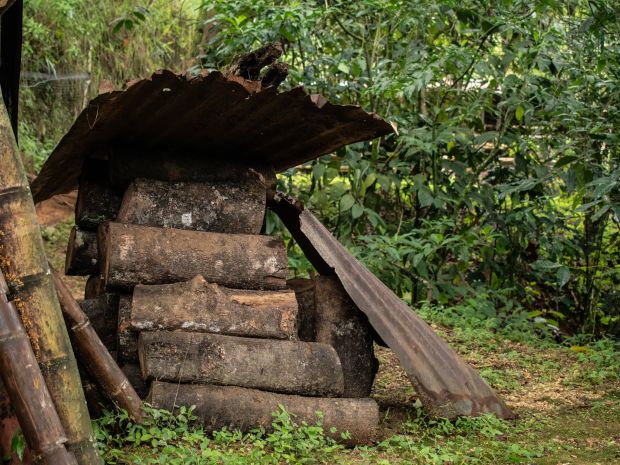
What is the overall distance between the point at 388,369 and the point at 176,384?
249 centimetres

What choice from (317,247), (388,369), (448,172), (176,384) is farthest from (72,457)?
(448,172)

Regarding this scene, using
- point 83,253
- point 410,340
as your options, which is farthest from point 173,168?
point 410,340

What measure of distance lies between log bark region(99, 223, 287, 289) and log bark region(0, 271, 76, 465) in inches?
62.4

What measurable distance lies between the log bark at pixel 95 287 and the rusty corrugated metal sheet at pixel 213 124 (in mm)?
721

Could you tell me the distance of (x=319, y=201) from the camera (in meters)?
8.79

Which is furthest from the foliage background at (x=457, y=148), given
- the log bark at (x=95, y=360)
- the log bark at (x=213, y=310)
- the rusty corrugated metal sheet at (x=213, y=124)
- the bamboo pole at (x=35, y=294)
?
the bamboo pole at (x=35, y=294)

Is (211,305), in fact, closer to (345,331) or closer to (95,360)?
(95,360)

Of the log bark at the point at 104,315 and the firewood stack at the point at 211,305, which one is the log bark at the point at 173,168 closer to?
the firewood stack at the point at 211,305

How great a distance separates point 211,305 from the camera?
4605 mm

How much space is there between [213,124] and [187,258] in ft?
2.59

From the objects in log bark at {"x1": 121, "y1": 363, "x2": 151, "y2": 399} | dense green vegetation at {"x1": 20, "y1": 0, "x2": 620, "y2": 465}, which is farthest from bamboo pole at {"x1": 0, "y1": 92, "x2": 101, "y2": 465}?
dense green vegetation at {"x1": 20, "y1": 0, "x2": 620, "y2": 465}

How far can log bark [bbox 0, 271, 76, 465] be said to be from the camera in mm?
2971

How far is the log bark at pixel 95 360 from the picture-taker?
406 centimetres

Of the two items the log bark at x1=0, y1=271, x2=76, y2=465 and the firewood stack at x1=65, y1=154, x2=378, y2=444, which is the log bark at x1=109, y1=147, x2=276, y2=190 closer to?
the firewood stack at x1=65, y1=154, x2=378, y2=444
